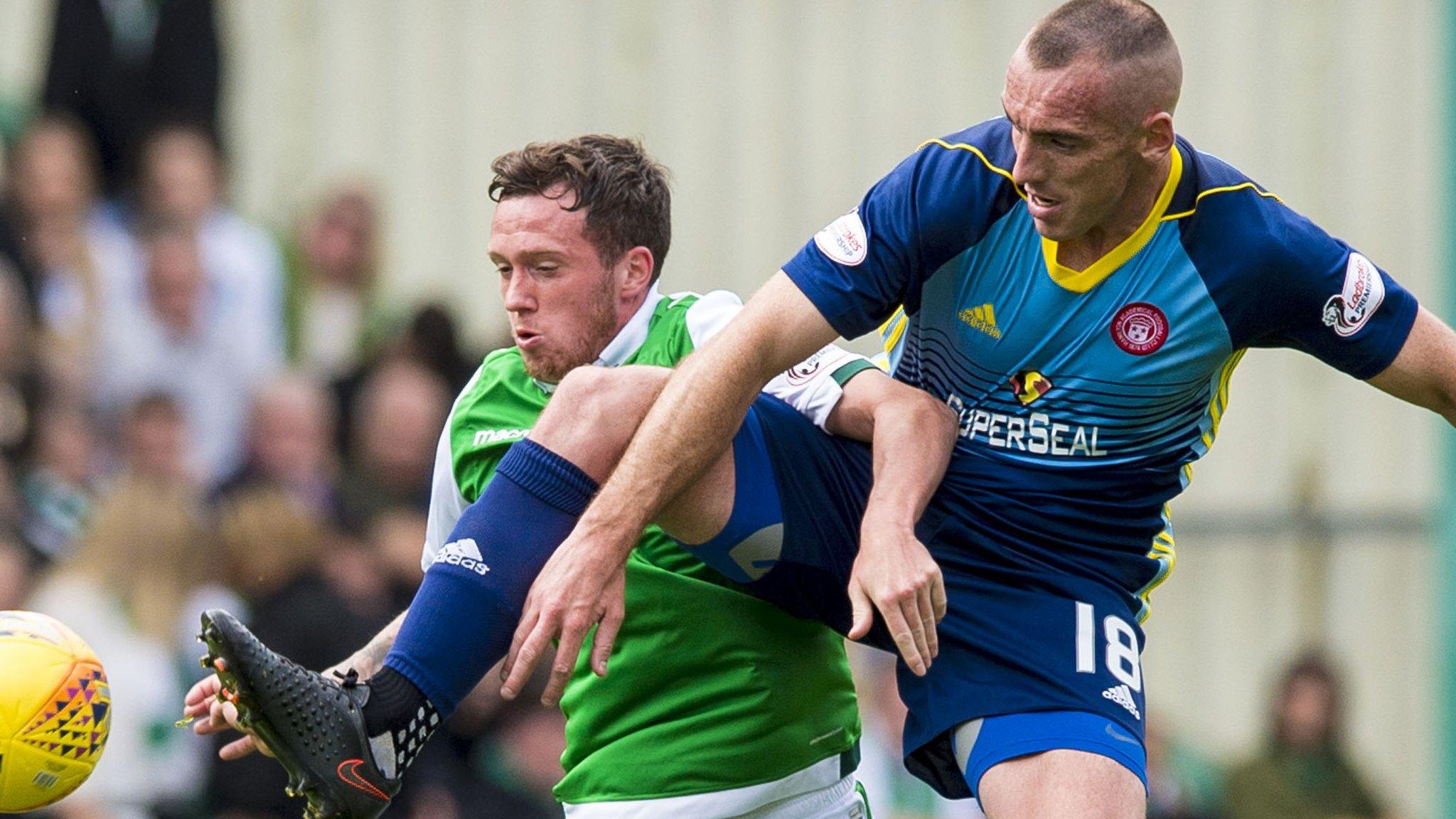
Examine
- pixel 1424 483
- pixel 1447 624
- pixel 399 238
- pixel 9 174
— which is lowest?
pixel 1424 483

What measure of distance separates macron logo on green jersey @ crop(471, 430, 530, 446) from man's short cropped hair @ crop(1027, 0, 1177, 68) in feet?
4.45

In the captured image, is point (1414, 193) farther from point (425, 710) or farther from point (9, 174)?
point (425, 710)

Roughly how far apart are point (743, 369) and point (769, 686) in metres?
0.85

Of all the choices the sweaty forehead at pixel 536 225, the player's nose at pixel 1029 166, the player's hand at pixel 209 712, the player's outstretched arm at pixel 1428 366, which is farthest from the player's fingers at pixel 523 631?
the player's outstretched arm at pixel 1428 366

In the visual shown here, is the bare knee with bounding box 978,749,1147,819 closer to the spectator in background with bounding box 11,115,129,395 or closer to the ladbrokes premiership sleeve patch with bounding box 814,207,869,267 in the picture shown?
the ladbrokes premiership sleeve patch with bounding box 814,207,869,267

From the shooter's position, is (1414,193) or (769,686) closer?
(769,686)

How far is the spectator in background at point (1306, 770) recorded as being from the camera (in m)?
9.53

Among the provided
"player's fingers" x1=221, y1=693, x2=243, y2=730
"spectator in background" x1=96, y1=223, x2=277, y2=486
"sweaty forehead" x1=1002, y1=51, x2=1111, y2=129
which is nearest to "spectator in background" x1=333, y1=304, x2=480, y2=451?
"spectator in background" x1=96, y1=223, x2=277, y2=486

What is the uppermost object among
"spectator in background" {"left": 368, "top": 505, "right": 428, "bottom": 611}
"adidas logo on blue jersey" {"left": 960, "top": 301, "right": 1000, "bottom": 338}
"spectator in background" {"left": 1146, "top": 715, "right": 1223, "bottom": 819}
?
"adidas logo on blue jersey" {"left": 960, "top": 301, "right": 1000, "bottom": 338}

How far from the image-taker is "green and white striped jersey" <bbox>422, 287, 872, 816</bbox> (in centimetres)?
457

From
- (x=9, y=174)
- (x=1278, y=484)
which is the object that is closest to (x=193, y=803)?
(x=9, y=174)

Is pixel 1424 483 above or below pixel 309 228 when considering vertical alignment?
below

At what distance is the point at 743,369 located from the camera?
409 cm

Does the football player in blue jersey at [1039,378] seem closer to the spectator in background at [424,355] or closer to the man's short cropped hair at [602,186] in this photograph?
the man's short cropped hair at [602,186]
